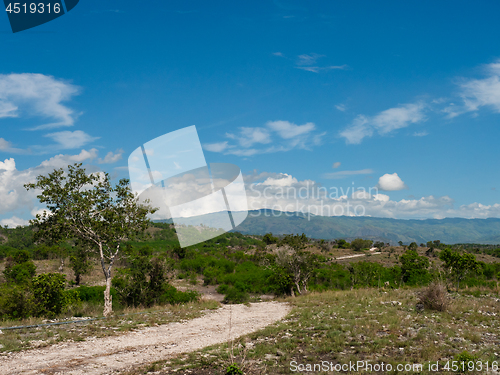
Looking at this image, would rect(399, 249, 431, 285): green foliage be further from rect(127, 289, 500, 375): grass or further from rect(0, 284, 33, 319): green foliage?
rect(0, 284, 33, 319): green foliage

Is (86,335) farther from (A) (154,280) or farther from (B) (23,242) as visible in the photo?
(B) (23,242)

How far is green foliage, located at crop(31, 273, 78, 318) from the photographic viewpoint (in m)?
17.5

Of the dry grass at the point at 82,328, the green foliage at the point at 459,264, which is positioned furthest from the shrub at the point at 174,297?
the green foliage at the point at 459,264

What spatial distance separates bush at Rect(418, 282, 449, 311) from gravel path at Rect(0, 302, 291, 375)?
28.0ft

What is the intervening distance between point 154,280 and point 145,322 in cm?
941

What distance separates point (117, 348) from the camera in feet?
35.0

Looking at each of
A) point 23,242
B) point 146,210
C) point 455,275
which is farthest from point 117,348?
point 23,242

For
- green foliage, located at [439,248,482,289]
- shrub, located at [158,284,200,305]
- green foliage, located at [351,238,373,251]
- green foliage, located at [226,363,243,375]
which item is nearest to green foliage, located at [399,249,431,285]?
green foliage, located at [439,248,482,289]

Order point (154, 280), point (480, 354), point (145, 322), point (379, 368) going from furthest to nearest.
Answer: point (154, 280), point (145, 322), point (480, 354), point (379, 368)

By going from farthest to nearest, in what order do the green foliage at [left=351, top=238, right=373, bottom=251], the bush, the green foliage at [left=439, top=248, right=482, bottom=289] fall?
the green foliage at [left=351, top=238, right=373, bottom=251], the green foliage at [left=439, top=248, right=482, bottom=289], the bush

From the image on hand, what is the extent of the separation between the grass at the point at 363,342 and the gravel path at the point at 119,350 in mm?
1035

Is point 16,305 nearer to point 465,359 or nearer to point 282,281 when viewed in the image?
point 465,359

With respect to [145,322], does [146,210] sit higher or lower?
higher

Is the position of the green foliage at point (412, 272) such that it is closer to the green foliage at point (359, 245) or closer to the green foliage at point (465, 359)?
the green foliage at point (465, 359)
